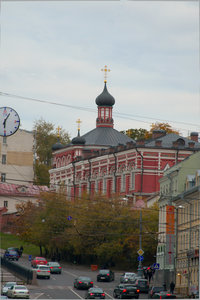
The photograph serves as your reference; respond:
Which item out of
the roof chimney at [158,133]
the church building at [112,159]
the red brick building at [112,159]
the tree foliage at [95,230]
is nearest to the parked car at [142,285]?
the tree foliage at [95,230]

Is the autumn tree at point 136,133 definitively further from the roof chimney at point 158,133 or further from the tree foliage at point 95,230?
the tree foliage at point 95,230

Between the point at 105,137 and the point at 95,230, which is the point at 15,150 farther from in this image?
the point at 105,137

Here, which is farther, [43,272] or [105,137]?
[105,137]

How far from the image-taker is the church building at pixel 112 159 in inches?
4638

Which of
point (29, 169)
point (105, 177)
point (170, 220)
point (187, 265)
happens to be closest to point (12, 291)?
point (187, 265)

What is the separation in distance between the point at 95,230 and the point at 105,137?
4524cm

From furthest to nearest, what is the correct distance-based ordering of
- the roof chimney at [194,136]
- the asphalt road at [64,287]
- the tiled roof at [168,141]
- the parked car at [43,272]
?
the roof chimney at [194,136], the tiled roof at [168,141], the parked car at [43,272], the asphalt road at [64,287]

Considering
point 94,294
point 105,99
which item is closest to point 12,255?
point 94,294

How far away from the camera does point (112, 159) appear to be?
127250 mm

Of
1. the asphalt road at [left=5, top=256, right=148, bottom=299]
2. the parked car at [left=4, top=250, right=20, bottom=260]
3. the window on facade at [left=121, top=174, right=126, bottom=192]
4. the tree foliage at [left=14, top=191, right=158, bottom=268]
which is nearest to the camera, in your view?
the asphalt road at [left=5, top=256, right=148, bottom=299]

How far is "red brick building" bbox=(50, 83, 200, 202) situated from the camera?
117812mm

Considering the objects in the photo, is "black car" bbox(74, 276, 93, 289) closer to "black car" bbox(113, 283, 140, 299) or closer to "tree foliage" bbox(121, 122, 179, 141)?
"black car" bbox(113, 283, 140, 299)

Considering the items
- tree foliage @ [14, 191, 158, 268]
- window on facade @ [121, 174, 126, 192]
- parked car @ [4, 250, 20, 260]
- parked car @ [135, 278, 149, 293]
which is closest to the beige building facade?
tree foliage @ [14, 191, 158, 268]

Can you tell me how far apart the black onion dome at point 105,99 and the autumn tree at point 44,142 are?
1279 cm
